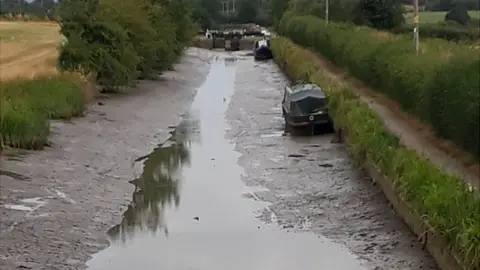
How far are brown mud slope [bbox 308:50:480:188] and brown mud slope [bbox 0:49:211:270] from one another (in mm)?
6933

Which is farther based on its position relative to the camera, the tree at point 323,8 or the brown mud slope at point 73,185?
the tree at point 323,8

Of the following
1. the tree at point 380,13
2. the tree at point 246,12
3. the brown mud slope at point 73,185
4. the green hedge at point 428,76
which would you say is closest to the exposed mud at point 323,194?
the green hedge at point 428,76

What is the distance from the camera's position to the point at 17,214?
18.6 meters

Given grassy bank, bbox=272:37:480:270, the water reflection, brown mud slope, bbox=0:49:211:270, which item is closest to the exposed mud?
grassy bank, bbox=272:37:480:270

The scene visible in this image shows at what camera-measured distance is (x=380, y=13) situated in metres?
75.9

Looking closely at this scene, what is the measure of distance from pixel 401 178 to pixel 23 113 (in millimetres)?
12668

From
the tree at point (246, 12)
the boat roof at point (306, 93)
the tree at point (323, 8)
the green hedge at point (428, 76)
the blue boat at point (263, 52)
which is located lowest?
the tree at point (246, 12)

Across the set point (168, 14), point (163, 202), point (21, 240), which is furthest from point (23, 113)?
point (168, 14)

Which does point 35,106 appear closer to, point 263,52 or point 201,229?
point 201,229

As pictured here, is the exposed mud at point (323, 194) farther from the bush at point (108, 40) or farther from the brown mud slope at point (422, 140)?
the bush at point (108, 40)

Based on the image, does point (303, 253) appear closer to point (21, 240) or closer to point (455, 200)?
point (455, 200)

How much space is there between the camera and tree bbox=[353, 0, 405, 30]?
7319 cm

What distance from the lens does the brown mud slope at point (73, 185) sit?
1650cm

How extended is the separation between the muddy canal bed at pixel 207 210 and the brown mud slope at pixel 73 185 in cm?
4
